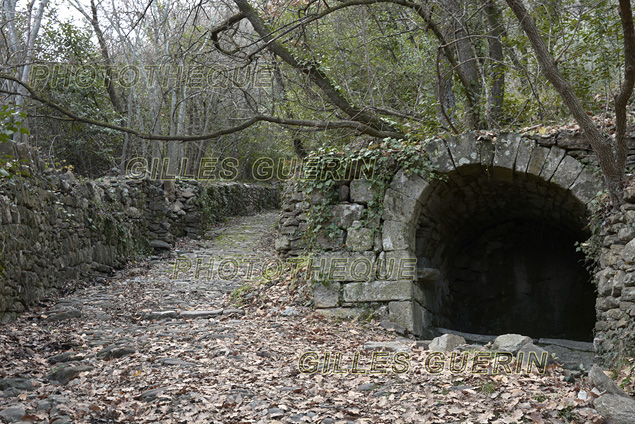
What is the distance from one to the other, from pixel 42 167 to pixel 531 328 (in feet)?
25.5

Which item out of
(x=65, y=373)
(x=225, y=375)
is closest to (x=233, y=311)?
(x=225, y=375)

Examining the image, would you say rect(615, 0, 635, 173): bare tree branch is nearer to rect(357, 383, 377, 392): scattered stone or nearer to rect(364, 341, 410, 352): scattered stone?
rect(364, 341, 410, 352): scattered stone

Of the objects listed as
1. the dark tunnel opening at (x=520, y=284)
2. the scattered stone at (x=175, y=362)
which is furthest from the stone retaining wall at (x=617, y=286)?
the scattered stone at (x=175, y=362)

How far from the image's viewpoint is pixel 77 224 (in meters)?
7.95

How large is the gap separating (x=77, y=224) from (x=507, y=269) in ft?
22.6

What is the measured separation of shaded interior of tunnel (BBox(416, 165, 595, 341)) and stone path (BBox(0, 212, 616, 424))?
2437 millimetres

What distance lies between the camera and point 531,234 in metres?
8.93

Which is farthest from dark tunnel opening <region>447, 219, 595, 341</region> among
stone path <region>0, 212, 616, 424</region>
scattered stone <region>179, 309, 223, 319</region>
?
scattered stone <region>179, 309, 223, 319</region>

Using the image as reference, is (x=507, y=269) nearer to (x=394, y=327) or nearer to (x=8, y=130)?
(x=394, y=327)

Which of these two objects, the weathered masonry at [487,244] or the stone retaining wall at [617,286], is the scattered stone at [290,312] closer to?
the weathered masonry at [487,244]

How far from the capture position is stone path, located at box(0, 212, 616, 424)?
11.1ft

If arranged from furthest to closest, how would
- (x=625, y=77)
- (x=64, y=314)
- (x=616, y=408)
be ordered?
(x=64, y=314) → (x=625, y=77) → (x=616, y=408)

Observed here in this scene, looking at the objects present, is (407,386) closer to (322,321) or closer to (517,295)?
(322,321)

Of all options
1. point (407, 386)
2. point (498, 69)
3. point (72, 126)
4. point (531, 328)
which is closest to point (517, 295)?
point (531, 328)
